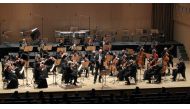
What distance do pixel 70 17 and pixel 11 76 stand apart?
320 inches

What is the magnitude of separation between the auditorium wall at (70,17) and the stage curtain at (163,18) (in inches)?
14.3

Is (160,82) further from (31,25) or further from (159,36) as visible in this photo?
(31,25)

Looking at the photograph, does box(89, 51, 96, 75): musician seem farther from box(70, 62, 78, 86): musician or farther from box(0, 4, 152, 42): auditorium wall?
box(0, 4, 152, 42): auditorium wall

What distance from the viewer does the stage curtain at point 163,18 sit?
2355 cm

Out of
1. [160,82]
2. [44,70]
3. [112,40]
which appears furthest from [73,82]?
[112,40]

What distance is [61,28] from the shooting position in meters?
23.2

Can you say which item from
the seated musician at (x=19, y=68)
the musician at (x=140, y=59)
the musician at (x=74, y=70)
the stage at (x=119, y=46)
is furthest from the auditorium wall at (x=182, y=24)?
the seated musician at (x=19, y=68)

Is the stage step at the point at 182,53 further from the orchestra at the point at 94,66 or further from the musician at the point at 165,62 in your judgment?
the musician at the point at 165,62

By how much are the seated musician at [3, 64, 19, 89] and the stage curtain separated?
10.3 meters

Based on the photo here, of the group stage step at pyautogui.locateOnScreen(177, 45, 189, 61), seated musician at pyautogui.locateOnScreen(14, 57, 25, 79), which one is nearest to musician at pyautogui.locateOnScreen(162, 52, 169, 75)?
stage step at pyautogui.locateOnScreen(177, 45, 189, 61)

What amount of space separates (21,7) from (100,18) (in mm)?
4491

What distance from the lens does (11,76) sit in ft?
51.9

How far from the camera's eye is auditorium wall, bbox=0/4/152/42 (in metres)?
22.9

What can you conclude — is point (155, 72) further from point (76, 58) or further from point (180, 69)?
point (76, 58)
